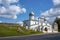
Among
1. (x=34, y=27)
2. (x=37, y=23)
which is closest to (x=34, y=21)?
(x=37, y=23)

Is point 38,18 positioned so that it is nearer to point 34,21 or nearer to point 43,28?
point 34,21

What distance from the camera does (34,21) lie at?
122 metres

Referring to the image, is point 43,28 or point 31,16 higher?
point 31,16

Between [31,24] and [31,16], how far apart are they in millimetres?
4909

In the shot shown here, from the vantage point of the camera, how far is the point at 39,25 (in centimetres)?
11475

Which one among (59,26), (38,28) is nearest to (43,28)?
(38,28)

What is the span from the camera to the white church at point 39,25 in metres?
Answer: 112

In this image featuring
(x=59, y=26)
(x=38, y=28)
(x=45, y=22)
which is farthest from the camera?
(x=59, y=26)

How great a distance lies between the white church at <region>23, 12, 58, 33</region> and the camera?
369 ft

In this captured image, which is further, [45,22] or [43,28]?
[45,22]

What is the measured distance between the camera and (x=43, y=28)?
112 meters

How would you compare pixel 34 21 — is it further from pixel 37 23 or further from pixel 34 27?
pixel 34 27

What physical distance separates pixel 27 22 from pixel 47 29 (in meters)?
15.7

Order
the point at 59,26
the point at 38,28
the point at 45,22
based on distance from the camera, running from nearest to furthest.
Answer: the point at 38,28, the point at 45,22, the point at 59,26
